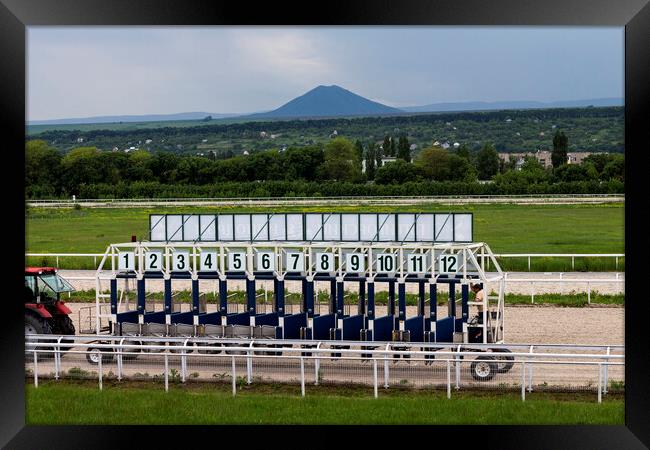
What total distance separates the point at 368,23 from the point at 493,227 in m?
44.1

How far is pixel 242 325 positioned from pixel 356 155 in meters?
79.4

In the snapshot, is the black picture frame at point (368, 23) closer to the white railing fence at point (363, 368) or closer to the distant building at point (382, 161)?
the white railing fence at point (363, 368)

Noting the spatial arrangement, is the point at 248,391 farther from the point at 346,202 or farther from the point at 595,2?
the point at 346,202

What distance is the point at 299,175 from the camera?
85.8 metres

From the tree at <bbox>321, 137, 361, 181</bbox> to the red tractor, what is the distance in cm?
7038

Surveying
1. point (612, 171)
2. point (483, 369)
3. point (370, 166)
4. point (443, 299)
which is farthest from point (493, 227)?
point (370, 166)

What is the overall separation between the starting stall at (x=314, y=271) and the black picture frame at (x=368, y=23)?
6151mm

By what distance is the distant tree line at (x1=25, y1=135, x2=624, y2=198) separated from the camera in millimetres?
73000

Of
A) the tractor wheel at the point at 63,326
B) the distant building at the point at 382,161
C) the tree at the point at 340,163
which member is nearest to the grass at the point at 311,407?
the tractor wheel at the point at 63,326

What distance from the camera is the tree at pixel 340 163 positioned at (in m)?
87.3

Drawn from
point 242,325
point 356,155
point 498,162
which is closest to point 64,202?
point 356,155

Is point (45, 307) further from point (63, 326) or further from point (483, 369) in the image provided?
point (483, 369)

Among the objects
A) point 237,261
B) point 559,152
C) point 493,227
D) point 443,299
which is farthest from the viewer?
point 559,152

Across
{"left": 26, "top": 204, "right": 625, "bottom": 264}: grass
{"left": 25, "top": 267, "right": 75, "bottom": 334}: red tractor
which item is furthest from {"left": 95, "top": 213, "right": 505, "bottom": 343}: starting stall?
{"left": 26, "top": 204, "right": 625, "bottom": 264}: grass
